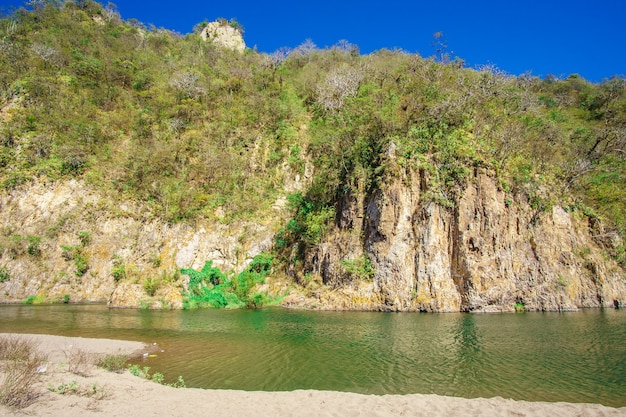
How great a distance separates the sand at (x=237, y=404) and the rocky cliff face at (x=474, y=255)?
17698mm

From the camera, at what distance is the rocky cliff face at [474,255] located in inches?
1027

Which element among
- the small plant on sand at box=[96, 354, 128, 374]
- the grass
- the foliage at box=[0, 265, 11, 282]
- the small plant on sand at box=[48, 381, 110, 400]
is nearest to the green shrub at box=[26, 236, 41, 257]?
the foliage at box=[0, 265, 11, 282]

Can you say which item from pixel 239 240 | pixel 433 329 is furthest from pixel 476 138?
pixel 239 240

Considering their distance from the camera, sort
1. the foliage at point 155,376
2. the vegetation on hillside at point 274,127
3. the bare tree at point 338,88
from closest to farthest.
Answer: the foliage at point 155,376, the vegetation on hillside at point 274,127, the bare tree at point 338,88

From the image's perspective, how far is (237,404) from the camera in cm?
859

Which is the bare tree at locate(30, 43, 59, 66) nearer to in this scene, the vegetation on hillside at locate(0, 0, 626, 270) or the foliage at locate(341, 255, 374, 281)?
the vegetation on hillside at locate(0, 0, 626, 270)

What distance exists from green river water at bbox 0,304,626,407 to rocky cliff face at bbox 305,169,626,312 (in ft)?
7.54

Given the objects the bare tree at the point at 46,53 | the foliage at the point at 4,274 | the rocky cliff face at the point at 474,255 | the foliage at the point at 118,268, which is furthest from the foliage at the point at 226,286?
the bare tree at the point at 46,53

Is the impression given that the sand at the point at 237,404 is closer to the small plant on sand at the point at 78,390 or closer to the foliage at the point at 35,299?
the small plant on sand at the point at 78,390

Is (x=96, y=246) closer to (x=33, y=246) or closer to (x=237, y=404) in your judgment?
(x=33, y=246)

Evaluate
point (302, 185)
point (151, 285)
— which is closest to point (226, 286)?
point (151, 285)

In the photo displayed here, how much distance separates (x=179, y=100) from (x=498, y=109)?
4117cm

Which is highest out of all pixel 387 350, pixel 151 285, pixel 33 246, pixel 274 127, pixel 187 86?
pixel 187 86

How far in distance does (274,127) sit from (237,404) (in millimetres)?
42339
